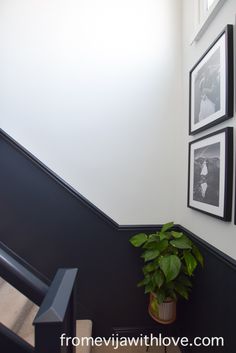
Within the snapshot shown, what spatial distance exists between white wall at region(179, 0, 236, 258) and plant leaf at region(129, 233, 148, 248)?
37 centimetres

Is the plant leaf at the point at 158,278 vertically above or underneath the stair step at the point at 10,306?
above

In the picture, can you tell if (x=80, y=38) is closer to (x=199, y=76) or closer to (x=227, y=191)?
(x=199, y=76)

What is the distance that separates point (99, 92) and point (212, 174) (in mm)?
1298

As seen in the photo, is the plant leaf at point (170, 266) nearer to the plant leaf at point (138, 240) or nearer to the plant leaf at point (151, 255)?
the plant leaf at point (151, 255)

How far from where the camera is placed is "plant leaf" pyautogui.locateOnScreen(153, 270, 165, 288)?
5.78 ft

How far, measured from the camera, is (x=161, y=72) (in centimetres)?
229

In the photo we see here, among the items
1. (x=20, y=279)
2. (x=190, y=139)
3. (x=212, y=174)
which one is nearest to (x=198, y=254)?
(x=212, y=174)

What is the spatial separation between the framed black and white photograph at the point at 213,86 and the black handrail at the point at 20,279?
4.21 feet

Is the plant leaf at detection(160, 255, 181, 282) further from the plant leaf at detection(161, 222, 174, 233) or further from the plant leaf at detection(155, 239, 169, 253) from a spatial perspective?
the plant leaf at detection(161, 222, 174, 233)

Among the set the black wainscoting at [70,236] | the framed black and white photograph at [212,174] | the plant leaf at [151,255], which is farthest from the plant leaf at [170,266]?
the black wainscoting at [70,236]

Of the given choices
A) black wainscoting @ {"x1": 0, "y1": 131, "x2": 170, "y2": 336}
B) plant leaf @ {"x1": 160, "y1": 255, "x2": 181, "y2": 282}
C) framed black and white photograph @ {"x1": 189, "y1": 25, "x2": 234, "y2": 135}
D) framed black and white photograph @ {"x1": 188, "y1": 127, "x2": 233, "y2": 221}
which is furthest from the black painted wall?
framed black and white photograph @ {"x1": 189, "y1": 25, "x2": 234, "y2": 135}

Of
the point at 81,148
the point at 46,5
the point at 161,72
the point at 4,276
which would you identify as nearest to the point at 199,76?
the point at 161,72

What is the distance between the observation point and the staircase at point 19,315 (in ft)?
5.49

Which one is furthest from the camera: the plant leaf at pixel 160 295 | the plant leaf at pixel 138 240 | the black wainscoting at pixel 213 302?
the plant leaf at pixel 138 240
